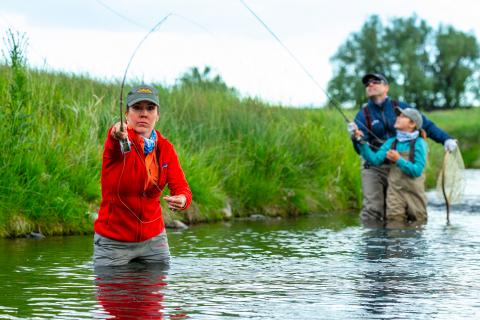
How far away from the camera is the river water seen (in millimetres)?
6289

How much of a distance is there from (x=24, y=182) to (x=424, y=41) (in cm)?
7988

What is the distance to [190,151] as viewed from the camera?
536 inches

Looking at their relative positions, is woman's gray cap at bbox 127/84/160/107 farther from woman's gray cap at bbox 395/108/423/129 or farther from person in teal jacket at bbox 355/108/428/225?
woman's gray cap at bbox 395/108/423/129

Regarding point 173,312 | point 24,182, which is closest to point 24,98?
point 24,182

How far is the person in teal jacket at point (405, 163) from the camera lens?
42.1 ft

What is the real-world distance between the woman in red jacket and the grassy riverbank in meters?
3.01

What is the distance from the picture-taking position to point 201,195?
12.9 m

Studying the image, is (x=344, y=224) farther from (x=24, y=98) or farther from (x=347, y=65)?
(x=347, y=65)

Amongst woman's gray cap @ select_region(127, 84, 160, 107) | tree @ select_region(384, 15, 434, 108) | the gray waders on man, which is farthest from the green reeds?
tree @ select_region(384, 15, 434, 108)

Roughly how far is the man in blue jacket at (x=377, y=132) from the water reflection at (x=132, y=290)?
5910 millimetres

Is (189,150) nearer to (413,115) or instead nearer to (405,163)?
(405,163)

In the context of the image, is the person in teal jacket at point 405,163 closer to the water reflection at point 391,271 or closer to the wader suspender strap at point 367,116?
the wader suspender strap at point 367,116

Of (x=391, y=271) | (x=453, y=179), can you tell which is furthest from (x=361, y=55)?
(x=391, y=271)

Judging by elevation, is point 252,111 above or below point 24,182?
above
